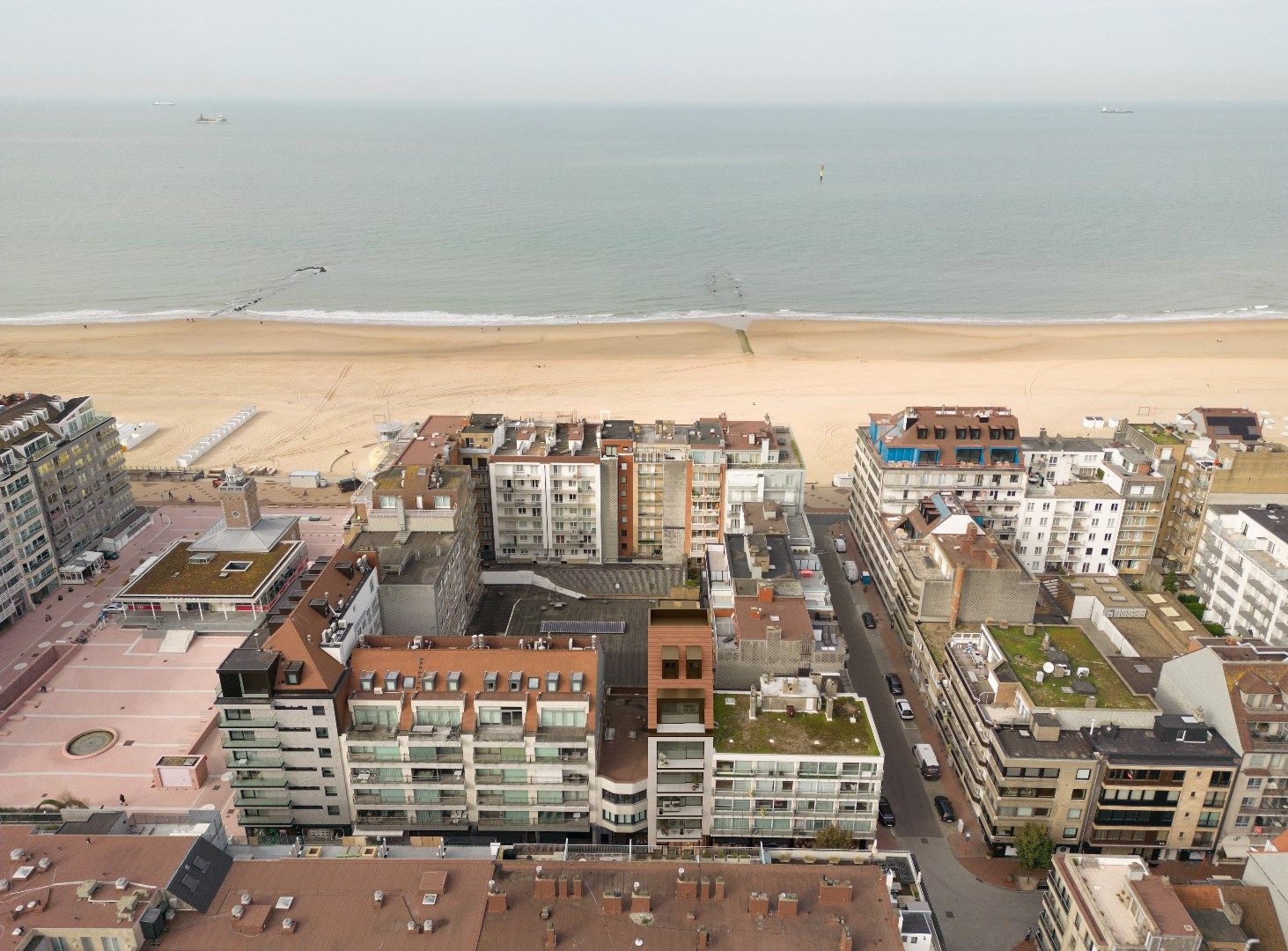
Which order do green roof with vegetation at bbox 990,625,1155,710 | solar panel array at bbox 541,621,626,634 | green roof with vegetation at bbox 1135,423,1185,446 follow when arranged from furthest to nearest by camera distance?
green roof with vegetation at bbox 1135,423,1185,446
solar panel array at bbox 541,621,626,634
green roof with vegetation at bbox 990,625,1155,710

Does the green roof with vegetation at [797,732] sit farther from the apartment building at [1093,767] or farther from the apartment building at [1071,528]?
the apartment building at [1071,528]

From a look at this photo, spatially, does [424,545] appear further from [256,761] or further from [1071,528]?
[1071,528]

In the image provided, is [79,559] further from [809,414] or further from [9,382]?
[809,414]

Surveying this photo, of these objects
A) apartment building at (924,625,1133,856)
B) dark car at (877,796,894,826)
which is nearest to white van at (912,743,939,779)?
apartment building at (924,625,1133,856)

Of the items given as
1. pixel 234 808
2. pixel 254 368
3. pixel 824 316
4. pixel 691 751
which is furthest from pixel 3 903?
pixel 824 316

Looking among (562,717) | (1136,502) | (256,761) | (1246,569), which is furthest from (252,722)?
(1246,569)

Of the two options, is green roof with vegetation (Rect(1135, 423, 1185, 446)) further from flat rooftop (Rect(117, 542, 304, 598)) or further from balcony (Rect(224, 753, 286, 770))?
flat rooftop (Rect(117, 542, 304, 598))

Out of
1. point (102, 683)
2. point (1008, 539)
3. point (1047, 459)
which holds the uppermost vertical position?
point (1047, 459)
